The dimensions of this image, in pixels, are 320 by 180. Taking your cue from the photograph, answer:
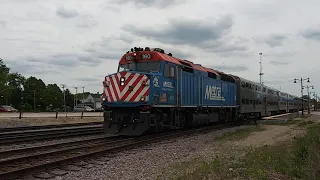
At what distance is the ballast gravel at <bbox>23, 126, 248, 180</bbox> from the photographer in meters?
8.16

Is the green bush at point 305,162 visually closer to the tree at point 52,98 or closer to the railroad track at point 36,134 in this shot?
the railroad track at point 36,134

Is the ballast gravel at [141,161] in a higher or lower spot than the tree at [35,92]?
lower

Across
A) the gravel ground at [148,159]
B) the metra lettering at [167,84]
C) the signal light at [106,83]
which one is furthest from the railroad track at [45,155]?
the signal light at [106,83]

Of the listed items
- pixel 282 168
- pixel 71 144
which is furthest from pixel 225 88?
pixel 282 168

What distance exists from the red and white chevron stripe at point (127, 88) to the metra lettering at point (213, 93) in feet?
23.3

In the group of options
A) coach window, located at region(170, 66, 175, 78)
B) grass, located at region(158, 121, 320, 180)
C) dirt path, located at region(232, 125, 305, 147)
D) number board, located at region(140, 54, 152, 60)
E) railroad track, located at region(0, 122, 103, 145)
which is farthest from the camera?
coach window, located at region(170, 66, 175, 78)

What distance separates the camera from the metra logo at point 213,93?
2134cm

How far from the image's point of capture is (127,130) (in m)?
15.0

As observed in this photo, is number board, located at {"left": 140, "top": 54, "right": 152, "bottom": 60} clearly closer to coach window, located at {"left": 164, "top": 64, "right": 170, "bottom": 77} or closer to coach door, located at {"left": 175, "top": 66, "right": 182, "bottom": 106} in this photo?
coach window, located at {"left": 164, "top": 64, "right": 170, "bottom": 77}

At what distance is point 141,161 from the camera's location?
10.1 metres

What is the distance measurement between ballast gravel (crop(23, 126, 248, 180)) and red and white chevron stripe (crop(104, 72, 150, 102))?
2414 millimetres

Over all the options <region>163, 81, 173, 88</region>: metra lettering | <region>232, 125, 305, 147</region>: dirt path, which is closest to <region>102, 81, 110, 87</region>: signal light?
<region>163, 81, 173, 88</region>: metra lettering

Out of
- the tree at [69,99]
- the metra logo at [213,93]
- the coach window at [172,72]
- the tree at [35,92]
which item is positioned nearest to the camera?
the coach window at [172,72]

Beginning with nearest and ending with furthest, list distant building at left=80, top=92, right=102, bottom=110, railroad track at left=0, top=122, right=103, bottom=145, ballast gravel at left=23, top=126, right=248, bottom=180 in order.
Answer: ballast gravel at left=23, top=126, right=248, bottom=180
railroad track at left=0, top=122, right=103, bottom=145
distant building at left=80, top=92, right=102, bottom=110
